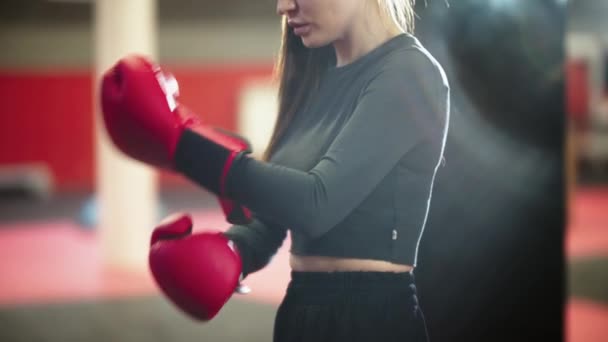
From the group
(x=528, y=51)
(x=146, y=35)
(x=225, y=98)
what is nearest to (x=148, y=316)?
(x=146, y=35)

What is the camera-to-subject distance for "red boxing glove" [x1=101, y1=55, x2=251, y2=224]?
1155 mm

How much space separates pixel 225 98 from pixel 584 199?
4.14 meters

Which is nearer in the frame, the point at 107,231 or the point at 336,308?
the point at 336,308

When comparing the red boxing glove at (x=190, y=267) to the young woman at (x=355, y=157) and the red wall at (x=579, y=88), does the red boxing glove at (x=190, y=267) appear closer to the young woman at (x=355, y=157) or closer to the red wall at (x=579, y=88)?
the young woman at (x=355, y=157)

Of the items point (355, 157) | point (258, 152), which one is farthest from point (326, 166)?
point (258, 152)

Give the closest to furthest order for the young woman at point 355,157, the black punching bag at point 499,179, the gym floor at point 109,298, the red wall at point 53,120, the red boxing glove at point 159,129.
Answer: the red boxing glove at point 159,129, the young woman at point 355,157, the black punching bag at point 499,179, the gym floor at point 109,298, the red wall at point 53,120

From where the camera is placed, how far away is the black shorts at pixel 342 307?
1.35 metres

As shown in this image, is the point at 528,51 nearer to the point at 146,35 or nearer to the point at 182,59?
the point at 146,35

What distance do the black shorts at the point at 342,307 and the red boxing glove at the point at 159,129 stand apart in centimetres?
24

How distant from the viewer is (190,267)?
4.09 ft

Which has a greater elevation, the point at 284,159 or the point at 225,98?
the point at 284,159

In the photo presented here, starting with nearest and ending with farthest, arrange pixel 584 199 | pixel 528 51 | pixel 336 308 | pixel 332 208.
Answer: pixel 332 208, pixel 336 308, pixel 528 51, pixel 584 199

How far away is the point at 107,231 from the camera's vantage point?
17.5 feet

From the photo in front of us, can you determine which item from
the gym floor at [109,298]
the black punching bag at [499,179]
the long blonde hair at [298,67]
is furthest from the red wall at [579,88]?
the long blonde hair at [298,67]
